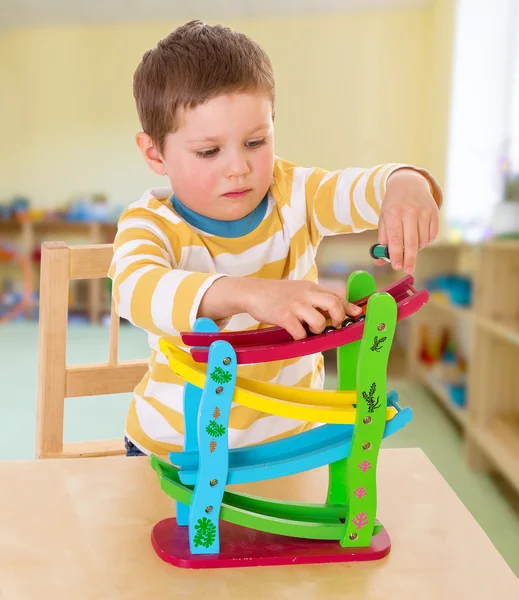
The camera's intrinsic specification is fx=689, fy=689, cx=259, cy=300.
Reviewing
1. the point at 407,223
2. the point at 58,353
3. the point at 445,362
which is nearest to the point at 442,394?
the point at 445,362

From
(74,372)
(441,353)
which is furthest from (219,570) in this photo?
(441,353)

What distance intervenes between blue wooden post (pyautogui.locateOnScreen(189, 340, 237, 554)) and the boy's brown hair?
0.95 ft

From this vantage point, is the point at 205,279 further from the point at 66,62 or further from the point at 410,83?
the point at 66,62

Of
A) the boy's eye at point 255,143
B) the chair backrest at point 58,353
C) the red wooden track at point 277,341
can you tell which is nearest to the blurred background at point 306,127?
the chair backrest at point 58,353

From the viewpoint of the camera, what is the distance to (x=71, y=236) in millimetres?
5887

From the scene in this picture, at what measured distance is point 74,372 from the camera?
97 centimetres

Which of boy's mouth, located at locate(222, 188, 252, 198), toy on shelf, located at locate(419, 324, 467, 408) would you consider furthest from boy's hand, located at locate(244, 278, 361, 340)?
toy on shelf, located at locate(419, 324, 467, 408)

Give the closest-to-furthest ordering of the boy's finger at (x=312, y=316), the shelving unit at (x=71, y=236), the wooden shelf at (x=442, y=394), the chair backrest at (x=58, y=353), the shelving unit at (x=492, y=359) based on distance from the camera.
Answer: the boy's finger at (x=312, y=316), the chair backrest at (x=58, y=353), the shelving unit at (x=492, y=359), the wooden shelf at (x=442, y=394), the shelving unit at (x=71, y=236)

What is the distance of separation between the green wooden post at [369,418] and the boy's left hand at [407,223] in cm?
9

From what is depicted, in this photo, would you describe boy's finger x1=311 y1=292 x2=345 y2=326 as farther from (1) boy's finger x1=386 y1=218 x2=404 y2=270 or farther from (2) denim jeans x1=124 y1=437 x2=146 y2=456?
(2) denim jeans x1=124 y1=437 x2=146 y2=456

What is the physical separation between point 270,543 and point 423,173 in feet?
1.22

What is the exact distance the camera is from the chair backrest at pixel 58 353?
36.5 inches

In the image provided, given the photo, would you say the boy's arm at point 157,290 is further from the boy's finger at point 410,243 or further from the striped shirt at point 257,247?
the boy's finger at point 410,243

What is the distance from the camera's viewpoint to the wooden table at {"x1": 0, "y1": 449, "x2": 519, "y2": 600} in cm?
48
